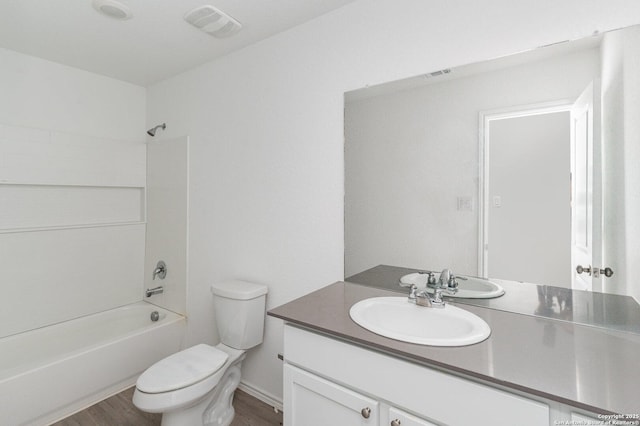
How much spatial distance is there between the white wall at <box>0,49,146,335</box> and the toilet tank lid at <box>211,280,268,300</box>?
130 centimetres

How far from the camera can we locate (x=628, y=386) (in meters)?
0.73

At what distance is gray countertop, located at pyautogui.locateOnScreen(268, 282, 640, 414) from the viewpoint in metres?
0.72

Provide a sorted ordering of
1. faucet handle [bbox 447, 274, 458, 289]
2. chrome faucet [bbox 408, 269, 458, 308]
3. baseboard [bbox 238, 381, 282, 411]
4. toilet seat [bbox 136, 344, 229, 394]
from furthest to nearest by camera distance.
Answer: baseboard [bbox 238, 381, 282, 411] → toilet seat [bbox 136, 344, 229, 394] → faucet handle [bbox 447, 274, 458, 289] → chrome faucet [bbox 408, 269, 458, 308]

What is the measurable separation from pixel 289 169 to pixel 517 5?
4.26ft

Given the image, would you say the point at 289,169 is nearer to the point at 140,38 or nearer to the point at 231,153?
the point at 231,153

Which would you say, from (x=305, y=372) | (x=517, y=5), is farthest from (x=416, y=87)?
(x=305, y=372)

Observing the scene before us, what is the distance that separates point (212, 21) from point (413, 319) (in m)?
1.89

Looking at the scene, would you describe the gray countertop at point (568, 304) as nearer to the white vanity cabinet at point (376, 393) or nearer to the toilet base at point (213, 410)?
the white vanity cabinet at point (376, 393)

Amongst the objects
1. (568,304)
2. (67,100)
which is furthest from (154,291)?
(568,304)

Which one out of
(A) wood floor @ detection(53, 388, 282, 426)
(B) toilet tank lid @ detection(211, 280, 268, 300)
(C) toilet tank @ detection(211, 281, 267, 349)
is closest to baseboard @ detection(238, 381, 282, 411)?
(A) wood floor @ detection(53, 388, 282, 426)

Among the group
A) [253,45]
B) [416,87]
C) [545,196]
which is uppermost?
[253,45]

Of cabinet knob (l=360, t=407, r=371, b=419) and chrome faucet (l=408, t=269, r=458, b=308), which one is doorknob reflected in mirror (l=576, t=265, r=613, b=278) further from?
cabinet knob (l=360, t=407, r=371, b=419)


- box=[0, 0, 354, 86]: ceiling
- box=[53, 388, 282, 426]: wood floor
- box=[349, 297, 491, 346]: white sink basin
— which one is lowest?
box=[53, 388, 282, 426]: wood floor

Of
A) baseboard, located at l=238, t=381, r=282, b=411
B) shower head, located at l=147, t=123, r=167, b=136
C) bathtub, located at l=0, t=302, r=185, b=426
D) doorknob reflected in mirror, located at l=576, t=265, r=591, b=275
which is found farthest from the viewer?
shower head, located at l=147, t=123, r=167, b=136
